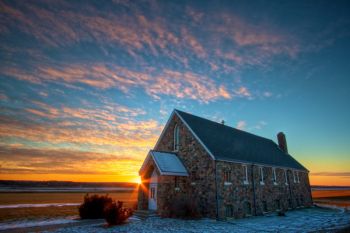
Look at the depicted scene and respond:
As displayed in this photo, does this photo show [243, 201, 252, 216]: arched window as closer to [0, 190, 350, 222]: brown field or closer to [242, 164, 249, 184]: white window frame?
[242, 164, 249, 184]: white window frame

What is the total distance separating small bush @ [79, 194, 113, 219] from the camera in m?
18.3

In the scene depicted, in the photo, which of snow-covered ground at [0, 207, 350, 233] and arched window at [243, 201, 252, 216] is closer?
snow-covered ground at [0, 207, 350, 233]

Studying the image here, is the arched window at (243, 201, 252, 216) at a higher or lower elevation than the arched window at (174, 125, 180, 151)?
lower

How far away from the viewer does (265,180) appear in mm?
24266

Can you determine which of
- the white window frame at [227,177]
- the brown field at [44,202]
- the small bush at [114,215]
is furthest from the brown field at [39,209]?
the white window frame at [227,177]

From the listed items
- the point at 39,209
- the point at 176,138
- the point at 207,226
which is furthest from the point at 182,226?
the point at 39,209

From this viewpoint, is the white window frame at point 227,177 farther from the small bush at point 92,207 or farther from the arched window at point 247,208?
the small bush at point 92,207

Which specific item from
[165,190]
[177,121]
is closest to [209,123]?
[177,121]

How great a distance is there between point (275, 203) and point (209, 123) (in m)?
10.8

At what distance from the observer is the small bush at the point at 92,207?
18297 millimetres

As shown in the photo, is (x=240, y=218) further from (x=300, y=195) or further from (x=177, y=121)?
(x=300, y=195)

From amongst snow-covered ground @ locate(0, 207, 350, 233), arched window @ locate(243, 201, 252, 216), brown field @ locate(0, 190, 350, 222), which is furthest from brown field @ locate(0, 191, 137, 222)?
arched window @ locate(243, 201, 252, 216)

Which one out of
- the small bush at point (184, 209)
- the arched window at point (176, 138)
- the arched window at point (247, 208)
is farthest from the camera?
the arched window at point (176, 138)

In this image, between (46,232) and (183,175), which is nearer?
(46,232)
